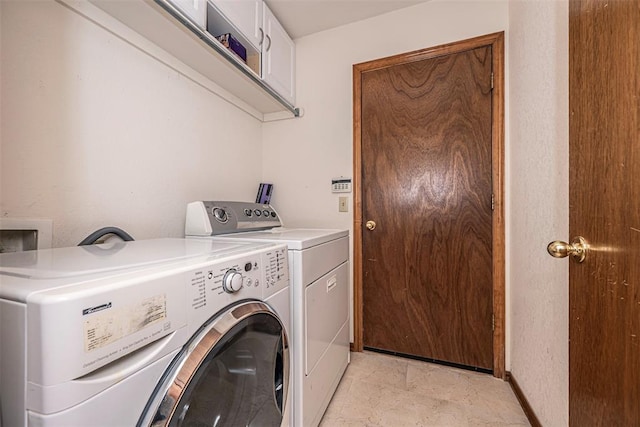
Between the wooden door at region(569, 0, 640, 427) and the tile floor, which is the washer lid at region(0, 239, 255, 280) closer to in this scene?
the wooden door at region(569, 0, 640, 427)

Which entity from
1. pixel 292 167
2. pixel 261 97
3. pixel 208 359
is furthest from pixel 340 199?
pixel 208 359

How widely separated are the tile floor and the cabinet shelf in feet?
5.98

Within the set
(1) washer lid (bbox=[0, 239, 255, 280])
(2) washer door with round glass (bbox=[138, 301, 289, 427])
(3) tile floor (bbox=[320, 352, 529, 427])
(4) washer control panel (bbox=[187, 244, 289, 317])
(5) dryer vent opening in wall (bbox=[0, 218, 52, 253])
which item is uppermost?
(5) dryer vent opening in wall (bbox=[0, 218, 52, 253])

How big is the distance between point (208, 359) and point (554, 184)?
1.32m

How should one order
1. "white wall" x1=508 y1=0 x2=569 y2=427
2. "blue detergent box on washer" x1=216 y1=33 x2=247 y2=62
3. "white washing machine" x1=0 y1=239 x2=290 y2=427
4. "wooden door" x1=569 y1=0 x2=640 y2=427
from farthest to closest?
"blue detergent box on washer" x1=216 y1=33 x2=247 y2=62 → "white wall" x1=508 y1=0 x2=569 y2=427 → "wooden door" x1=569 y1=0 x2=640 y2=427 → "white washing machine" x1=0 y1=239 x2=290 y2=427

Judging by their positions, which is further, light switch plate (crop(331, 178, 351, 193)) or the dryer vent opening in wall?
light switch plate (crop(331, 178, 351, 193))

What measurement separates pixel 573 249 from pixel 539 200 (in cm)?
61

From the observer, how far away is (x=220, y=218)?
1.43 metres

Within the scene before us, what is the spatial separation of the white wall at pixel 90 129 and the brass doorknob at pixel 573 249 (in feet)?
5.01

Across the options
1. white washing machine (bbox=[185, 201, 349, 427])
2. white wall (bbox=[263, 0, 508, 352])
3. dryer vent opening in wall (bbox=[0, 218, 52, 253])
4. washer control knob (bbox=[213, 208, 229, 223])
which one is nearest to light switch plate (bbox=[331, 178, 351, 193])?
white wall (bbox=[263, 0, 508, 352])

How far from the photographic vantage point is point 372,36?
6.46ft

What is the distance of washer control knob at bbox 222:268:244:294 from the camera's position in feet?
2.32

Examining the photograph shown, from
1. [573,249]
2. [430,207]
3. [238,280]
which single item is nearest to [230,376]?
[238,280]

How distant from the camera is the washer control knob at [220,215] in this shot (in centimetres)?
141
